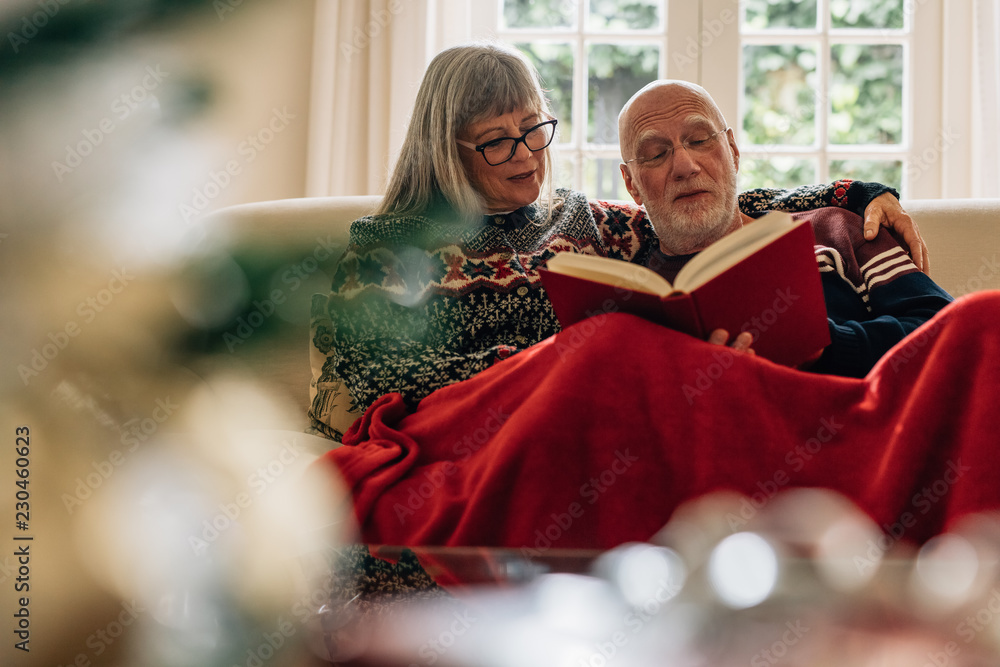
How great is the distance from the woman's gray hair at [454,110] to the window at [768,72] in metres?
1.08

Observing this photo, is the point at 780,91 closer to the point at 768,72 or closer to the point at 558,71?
the point at 768,72

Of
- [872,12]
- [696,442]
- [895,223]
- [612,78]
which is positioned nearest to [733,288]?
[696,442]

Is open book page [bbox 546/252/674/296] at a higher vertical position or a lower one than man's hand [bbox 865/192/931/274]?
lower

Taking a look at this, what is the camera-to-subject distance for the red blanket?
0.93 metres

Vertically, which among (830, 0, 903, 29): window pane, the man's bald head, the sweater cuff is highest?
(830, 0, 903, 29): window pane

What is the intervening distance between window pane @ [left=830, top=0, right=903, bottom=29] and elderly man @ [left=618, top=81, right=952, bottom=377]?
137 cm

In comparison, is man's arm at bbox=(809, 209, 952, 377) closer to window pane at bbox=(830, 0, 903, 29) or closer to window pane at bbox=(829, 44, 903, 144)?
window pane at bbox=(829, 44, 903, 144)

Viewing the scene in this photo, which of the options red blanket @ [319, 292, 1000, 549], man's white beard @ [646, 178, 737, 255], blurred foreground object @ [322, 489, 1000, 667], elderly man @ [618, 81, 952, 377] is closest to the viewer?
blurred foreground object @ [322, 489, 1000, 667]

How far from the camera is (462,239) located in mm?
1638

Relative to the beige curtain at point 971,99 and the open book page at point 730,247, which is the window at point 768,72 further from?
the open book page at point 730,247

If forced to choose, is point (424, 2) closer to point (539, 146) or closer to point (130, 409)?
point (539, 146)

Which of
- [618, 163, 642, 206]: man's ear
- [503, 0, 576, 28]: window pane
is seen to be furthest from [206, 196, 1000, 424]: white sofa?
[503, 0, 576, 28]: window pane

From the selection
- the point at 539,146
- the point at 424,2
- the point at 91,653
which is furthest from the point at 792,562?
the point at 424,2

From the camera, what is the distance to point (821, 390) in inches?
39.6
